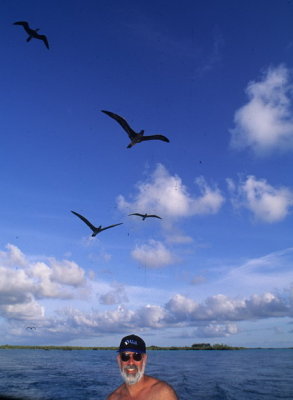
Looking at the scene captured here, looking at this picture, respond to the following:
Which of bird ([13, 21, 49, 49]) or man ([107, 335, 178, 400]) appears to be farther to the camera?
bird ([13, 21, 49, 49])

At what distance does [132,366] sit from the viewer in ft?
13.4

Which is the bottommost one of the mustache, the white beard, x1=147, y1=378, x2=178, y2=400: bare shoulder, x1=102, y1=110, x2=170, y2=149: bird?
x1=147, y1=378, x2=178, y2=400: bare shoulder

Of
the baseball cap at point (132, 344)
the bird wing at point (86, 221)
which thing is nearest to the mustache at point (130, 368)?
the baseball cap at point (132, 344)

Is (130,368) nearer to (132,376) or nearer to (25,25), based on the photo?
(132,376)

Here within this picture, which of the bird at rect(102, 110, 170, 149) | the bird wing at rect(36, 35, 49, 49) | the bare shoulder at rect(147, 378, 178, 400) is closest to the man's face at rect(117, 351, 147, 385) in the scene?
the bare shoulder at rect(147, 378, 178, 400)

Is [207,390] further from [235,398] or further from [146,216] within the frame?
[146,216]

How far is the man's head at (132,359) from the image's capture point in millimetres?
4064

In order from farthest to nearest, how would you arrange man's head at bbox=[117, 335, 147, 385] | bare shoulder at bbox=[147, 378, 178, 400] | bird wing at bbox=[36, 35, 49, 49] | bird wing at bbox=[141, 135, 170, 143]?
bird wing at bbox=[36, 35, 49, 49], bird wing at bbox=[141, 135, 170, 143], man's head at bbox=[117, 335, 147, 385], bare shoulder at bbox=[147, 378, 178, 400]

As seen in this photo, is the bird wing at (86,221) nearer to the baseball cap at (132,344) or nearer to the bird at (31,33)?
the bird at (31,33)

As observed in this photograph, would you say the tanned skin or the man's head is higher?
the man's head

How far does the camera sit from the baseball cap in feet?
13.3

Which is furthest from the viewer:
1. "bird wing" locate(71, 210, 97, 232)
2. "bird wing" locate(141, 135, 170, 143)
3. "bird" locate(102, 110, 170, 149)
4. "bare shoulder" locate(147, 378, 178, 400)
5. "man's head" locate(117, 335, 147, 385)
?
"bird wing" locate(71, 210, 97, 232)

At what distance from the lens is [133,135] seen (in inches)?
632

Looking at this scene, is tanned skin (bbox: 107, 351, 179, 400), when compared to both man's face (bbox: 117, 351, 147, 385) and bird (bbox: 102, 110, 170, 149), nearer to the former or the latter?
man's face (bbox: 117, 351, 147, 385)
